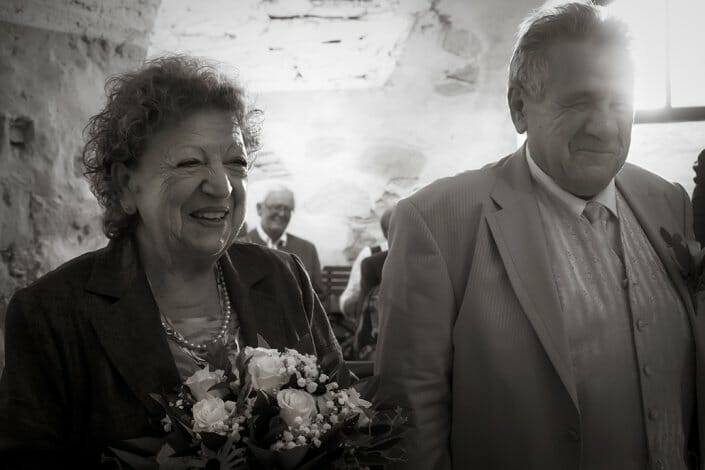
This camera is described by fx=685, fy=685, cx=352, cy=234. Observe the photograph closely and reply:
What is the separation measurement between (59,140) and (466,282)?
2000 millimetres

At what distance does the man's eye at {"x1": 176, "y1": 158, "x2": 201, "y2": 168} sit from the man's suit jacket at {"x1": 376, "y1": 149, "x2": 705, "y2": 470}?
546 millimetres

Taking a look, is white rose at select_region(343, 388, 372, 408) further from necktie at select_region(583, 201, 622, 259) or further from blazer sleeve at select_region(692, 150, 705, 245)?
blazer sleeve at select_region(692, 150, 705, 245)

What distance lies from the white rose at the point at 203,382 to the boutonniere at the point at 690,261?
1192 mm

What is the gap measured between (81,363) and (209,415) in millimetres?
400

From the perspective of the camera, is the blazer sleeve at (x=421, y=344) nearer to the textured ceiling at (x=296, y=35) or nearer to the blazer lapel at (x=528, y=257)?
the blazer lapel at (x=528, y=257)

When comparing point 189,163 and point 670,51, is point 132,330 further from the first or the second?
point 670,51

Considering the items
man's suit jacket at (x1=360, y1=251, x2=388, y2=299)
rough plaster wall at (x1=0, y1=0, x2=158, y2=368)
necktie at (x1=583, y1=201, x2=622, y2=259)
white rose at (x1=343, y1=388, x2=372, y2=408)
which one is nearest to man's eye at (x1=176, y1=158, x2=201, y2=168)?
white rose at (x1=343, y1=388, x2=372, y2=408)

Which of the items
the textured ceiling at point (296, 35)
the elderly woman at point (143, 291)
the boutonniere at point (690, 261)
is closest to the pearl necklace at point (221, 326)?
the elderly woman at point (143, 291)

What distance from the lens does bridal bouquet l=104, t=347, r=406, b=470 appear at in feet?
4.23

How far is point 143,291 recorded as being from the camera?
1638 mm

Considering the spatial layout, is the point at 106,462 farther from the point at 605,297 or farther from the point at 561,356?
the point at 605,297

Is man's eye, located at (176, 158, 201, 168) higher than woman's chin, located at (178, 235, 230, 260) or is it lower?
higher

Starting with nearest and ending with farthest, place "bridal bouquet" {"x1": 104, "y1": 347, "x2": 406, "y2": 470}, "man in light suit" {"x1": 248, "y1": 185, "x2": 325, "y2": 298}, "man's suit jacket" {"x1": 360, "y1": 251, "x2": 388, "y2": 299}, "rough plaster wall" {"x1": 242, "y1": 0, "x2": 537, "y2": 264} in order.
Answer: "bridal bouquet" {"x1": 104, "y1": 347, "x2": 406, "y2": 470} → "man's suit jacket" {"x1": 360, "y1": 251, "x2": 388, "y2": 299} → "man in light suit" {"x1": 248, "y1": 185, "x2": 325, "y2": 298} → "rough plaster wall" {"x1": 242, "y1": 0, "x2": 537, "y2": 264}

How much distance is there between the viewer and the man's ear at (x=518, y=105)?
183 centimetres
